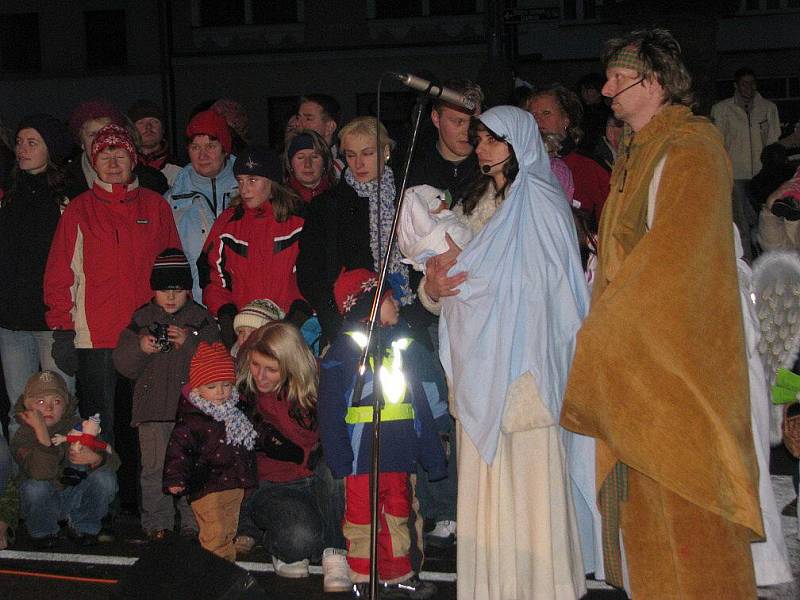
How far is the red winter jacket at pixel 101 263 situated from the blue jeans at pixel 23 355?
13.7 inches

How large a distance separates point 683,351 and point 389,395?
1722 millimetres

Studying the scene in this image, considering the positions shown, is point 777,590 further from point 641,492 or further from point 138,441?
point 138,441

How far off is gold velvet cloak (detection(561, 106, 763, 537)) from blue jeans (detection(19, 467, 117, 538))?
129 inches

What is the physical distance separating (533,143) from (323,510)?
2.13 meters

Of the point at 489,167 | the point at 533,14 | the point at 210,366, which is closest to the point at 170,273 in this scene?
the point at 210,366

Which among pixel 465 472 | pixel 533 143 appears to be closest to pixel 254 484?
pixel 465 472

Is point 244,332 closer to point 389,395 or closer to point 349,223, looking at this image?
point 349,223

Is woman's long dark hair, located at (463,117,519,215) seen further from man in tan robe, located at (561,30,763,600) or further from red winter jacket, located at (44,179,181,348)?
red winter jacket, located at (44,179,181,348)

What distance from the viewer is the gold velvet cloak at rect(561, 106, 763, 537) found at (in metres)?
3.92

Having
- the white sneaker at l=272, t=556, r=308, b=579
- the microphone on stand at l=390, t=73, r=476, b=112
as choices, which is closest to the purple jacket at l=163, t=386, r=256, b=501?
the white sneaker at l=272, t=556, r=308, b=579

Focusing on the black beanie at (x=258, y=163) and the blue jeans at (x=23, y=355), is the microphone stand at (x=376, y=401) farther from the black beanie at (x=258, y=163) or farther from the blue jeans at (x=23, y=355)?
the blue jeans at (x=23, y=355)

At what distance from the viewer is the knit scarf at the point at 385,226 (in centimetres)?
574

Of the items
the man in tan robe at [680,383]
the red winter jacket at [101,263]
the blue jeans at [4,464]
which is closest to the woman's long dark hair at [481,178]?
the man in tan robe at [680,383]

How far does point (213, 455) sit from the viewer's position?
18.9ft
